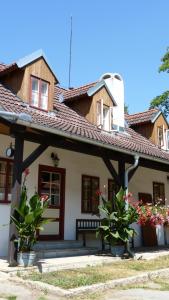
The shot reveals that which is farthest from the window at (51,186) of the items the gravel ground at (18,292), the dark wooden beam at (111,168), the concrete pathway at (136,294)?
the concrete pathway at (136,294)

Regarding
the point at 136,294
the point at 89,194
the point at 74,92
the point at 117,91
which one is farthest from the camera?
the point at 117,91

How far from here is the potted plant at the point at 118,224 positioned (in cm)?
1035

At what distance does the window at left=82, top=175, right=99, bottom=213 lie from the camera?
41.1 feet

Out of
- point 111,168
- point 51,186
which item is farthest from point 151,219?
point 51,186

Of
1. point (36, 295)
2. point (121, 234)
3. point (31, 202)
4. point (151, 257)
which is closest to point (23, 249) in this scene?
point (31, 202)

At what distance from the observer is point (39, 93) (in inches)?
453

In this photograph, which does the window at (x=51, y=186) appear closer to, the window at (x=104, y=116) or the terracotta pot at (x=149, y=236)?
the window at (x=104, y=116)

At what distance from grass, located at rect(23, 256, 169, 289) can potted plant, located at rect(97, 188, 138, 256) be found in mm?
631

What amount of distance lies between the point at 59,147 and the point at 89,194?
357 cm

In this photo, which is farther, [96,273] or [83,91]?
[83,91]

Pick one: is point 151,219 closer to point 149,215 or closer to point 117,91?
point 149,215

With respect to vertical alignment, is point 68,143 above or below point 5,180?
above

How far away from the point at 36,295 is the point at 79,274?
1.78 metres

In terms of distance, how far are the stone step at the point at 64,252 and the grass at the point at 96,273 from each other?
109 cm
